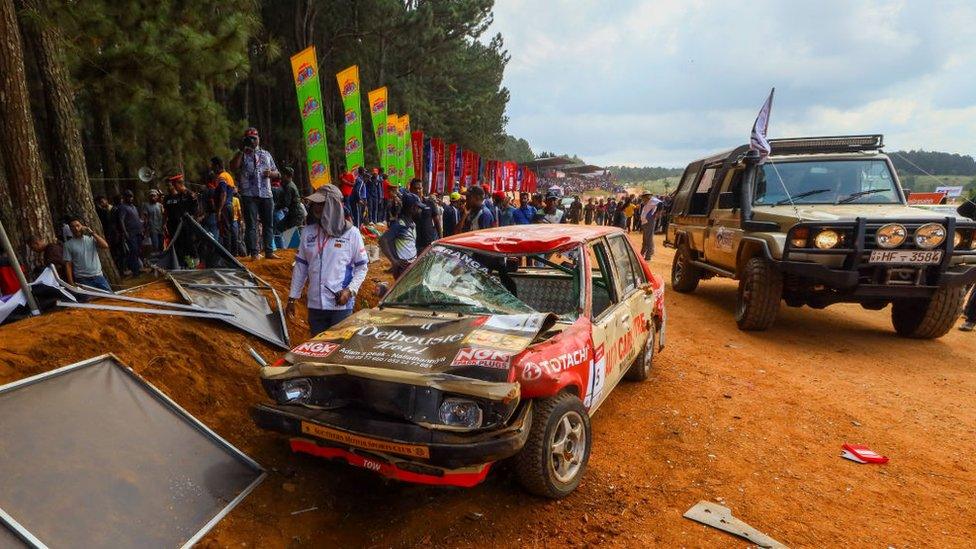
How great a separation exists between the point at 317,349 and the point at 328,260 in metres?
1.24

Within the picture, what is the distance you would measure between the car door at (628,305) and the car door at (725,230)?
2.99 meters

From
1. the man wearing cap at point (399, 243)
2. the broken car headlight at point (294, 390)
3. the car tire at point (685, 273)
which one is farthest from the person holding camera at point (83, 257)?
the car tire at point (685, 273)

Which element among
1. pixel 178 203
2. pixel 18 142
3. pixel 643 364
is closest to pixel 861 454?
pixel 643 364

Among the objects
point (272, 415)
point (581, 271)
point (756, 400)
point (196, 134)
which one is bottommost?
point (756, 400)

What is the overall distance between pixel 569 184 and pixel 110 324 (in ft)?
225

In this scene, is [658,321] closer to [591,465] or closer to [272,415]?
[591,465]

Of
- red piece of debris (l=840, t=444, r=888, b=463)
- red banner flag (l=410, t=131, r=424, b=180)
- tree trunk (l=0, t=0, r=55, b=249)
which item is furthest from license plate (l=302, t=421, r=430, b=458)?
red banner flag (l=410, t=131, r=424, b=180)

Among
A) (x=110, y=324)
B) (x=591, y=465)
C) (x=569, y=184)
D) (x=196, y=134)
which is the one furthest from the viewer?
(x=569, y=184)

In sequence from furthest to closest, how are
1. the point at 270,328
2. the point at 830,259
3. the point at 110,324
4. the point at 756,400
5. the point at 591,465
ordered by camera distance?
1. the point at 830,259
2. the point at 270,328
3. the point at 756,400
4. the point at 110,324
5. the point at 591,465

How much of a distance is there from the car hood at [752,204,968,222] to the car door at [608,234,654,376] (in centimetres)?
263

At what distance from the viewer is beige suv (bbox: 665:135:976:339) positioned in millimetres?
5316

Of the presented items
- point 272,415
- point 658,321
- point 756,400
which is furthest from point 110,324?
point 756,400

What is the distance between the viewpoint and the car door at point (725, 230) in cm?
691

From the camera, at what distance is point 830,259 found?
18.1 ft
